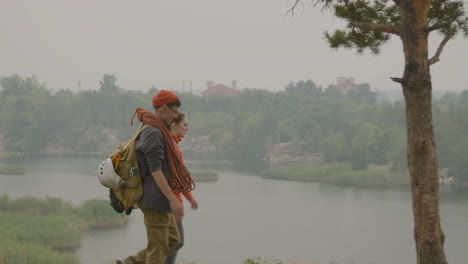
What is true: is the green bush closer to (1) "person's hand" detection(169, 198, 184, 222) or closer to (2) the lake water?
(2) the lake water

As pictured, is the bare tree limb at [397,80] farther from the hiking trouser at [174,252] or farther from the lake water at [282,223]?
the lake water at [282,223]

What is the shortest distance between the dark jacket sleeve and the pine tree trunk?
5.29 ft

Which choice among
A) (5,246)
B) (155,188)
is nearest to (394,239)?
(5,246)

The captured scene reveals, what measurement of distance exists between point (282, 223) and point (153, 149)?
1562cm

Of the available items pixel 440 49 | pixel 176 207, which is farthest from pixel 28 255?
pixel 440 49

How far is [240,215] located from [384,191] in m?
8.27

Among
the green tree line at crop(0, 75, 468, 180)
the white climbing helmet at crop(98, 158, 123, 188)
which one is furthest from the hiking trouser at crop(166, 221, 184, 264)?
the green tree line at crop(0, 75, 468, 180)

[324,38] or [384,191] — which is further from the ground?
[324,38]

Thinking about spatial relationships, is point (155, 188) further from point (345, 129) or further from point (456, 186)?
point (345, 129)

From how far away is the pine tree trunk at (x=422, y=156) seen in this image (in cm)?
344

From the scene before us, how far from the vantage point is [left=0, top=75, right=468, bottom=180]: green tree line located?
3403 centimetres

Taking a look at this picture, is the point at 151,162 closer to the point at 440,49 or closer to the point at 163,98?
the point at 163,98

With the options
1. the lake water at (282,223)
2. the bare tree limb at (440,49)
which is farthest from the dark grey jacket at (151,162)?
the lake water at (282,223)

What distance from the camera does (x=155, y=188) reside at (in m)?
2.68
